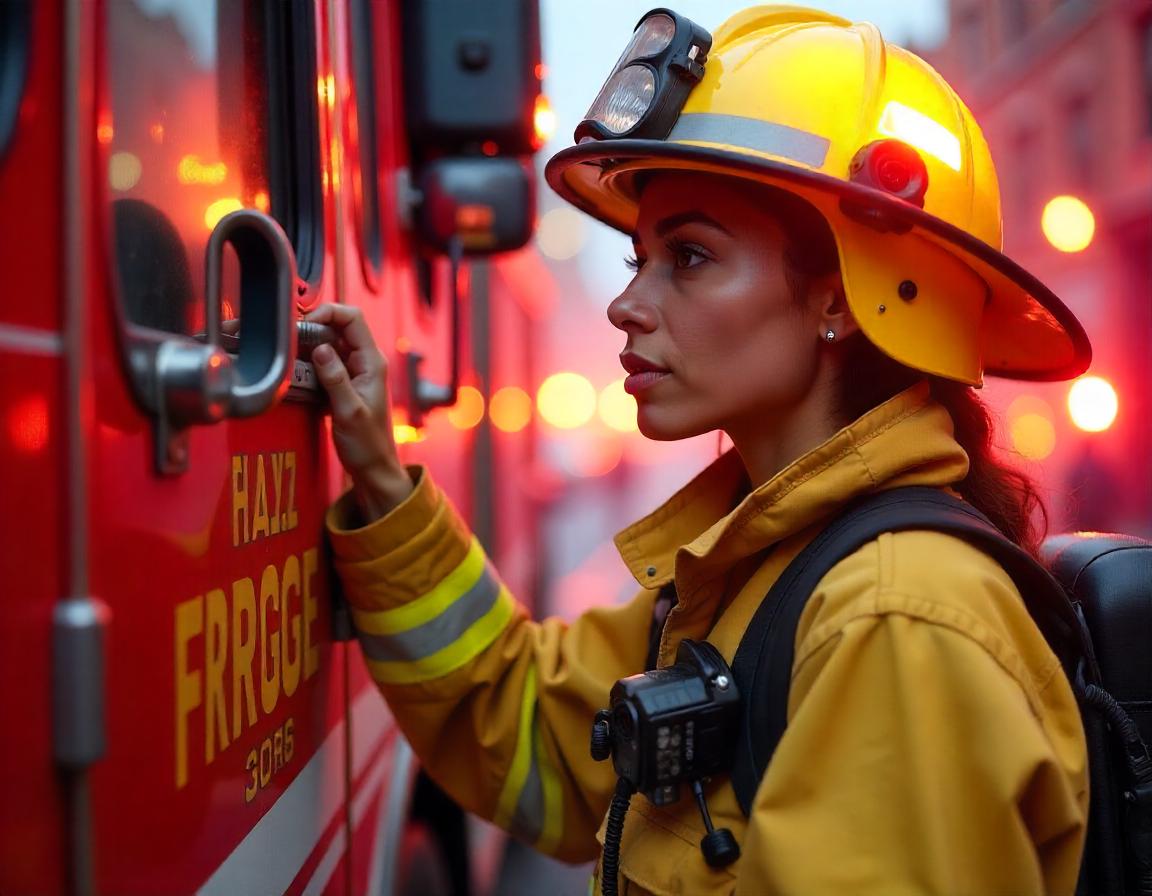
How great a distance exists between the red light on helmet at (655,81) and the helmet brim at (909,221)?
1.9 inches

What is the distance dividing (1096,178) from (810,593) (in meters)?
17.7

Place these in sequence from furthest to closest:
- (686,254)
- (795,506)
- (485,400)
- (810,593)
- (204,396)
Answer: (485,400) < (686,254) < (795,506) < (810,593) < (204,396)

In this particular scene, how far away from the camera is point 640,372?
178 cm

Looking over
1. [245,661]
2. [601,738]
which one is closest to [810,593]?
[601,738]

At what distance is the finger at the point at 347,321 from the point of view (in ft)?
5.52

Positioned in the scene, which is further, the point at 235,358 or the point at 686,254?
the point at 686,254

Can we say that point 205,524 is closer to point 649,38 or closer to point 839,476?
point 839,476

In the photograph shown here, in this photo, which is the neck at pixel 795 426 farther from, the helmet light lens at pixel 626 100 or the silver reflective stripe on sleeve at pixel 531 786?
the silver reflective stripe on sleeve at pixel 531 786

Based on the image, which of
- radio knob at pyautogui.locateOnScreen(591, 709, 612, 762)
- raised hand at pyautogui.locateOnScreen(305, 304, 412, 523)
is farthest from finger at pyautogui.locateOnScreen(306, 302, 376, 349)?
radio knob at pyautogui.locateOnScreen(591, 709, 612, 762)

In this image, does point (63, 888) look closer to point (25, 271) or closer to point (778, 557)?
point (25, 271)

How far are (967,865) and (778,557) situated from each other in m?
0.51

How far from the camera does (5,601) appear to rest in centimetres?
83

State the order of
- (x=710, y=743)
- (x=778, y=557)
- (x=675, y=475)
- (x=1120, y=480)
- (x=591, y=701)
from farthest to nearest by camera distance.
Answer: (x=675, y=475), (x=1120, y=480), (x=591, y=701), (x=778, y=557), (x=710, y=743)

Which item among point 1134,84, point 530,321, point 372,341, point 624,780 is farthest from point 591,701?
point 1134,84
